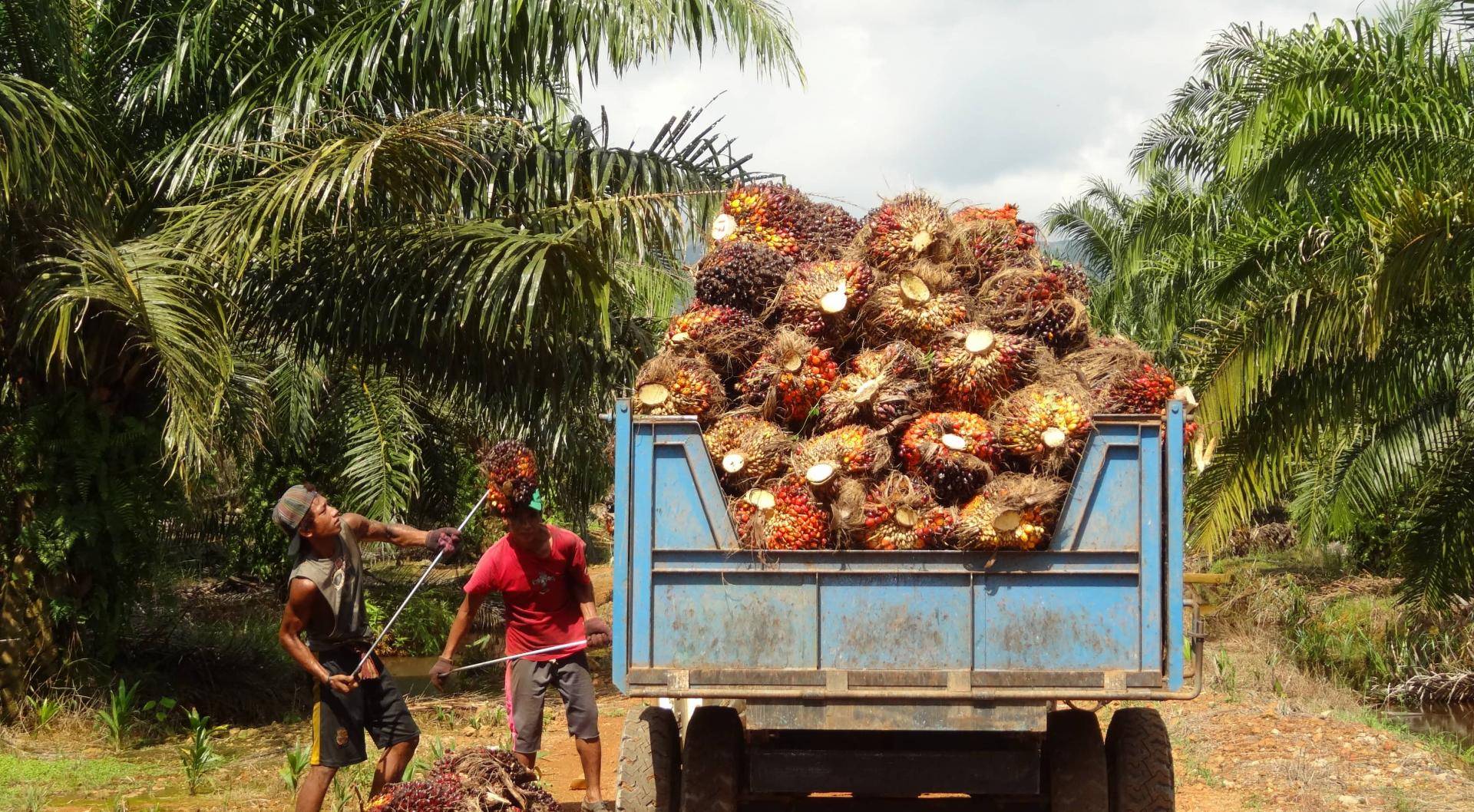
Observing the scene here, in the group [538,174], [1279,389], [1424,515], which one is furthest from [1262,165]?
[538,174]

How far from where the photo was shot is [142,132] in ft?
30.9

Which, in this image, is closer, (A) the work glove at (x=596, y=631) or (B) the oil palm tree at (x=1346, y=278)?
(A) the work glove at (x=596, y=631)

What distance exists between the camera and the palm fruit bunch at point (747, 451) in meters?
5.23

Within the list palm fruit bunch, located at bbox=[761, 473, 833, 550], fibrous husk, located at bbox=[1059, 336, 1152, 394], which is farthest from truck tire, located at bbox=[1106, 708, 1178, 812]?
palm fruit bunch, located at bbox=[761, 473, 833, 550]

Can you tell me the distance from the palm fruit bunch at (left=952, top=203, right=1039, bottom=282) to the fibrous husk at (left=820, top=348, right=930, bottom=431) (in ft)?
2.41

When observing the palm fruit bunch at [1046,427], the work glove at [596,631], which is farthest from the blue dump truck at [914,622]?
the work glove at [596,631]

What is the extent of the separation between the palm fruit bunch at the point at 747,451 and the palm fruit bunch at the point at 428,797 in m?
1.48

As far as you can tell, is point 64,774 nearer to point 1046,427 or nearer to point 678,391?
point 678,391

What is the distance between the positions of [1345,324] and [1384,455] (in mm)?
4235

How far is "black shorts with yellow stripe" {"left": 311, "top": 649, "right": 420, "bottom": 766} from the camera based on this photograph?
5723 millimetres

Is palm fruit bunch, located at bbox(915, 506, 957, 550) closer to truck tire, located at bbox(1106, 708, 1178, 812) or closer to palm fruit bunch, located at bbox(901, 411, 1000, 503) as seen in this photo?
palm fruit bunch, located at bbox(901, 411, 1000, 503)

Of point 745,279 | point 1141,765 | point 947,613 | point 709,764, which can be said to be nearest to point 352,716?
point 709,764

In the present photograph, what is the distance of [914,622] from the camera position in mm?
4871

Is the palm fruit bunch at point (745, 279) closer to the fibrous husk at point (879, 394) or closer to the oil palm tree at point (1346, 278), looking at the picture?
the fibrous husk at point (879, 394)
